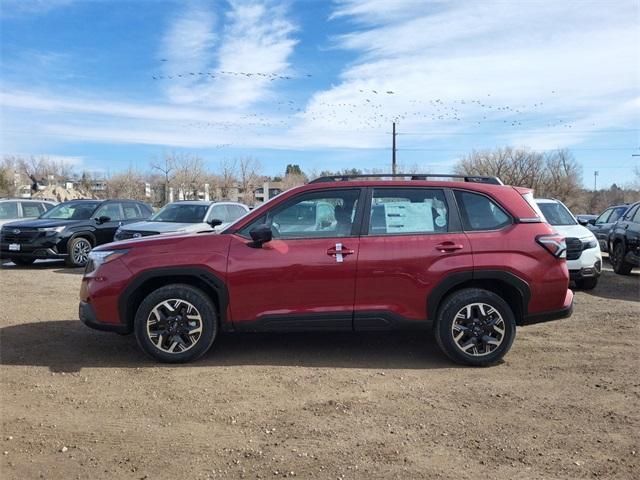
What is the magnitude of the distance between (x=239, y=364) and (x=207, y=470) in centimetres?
193

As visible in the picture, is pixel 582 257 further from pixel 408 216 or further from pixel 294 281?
pixel 294 281

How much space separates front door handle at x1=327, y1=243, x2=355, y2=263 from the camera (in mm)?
5055

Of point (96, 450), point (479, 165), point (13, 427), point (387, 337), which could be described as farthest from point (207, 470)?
point (479, 165)

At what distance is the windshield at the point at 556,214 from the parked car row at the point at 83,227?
6.71 metres

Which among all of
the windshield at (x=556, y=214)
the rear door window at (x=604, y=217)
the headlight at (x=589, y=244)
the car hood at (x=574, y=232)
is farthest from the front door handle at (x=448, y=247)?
the rear door window at (x=604, y=217)

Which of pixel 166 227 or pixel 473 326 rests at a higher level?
pixel 166 227

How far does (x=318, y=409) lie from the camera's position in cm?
411

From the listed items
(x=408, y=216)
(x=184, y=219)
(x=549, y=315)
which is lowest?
(x=549, y=315)

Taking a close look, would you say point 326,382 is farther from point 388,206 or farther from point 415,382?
point 388,206

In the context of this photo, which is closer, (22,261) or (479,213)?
(479,213)

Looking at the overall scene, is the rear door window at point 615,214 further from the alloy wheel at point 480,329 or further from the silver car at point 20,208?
the silver car at point 20,208

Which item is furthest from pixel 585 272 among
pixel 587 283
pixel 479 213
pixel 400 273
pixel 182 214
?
pixel 182 214

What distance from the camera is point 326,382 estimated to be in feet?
15.4

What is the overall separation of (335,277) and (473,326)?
1436mm
